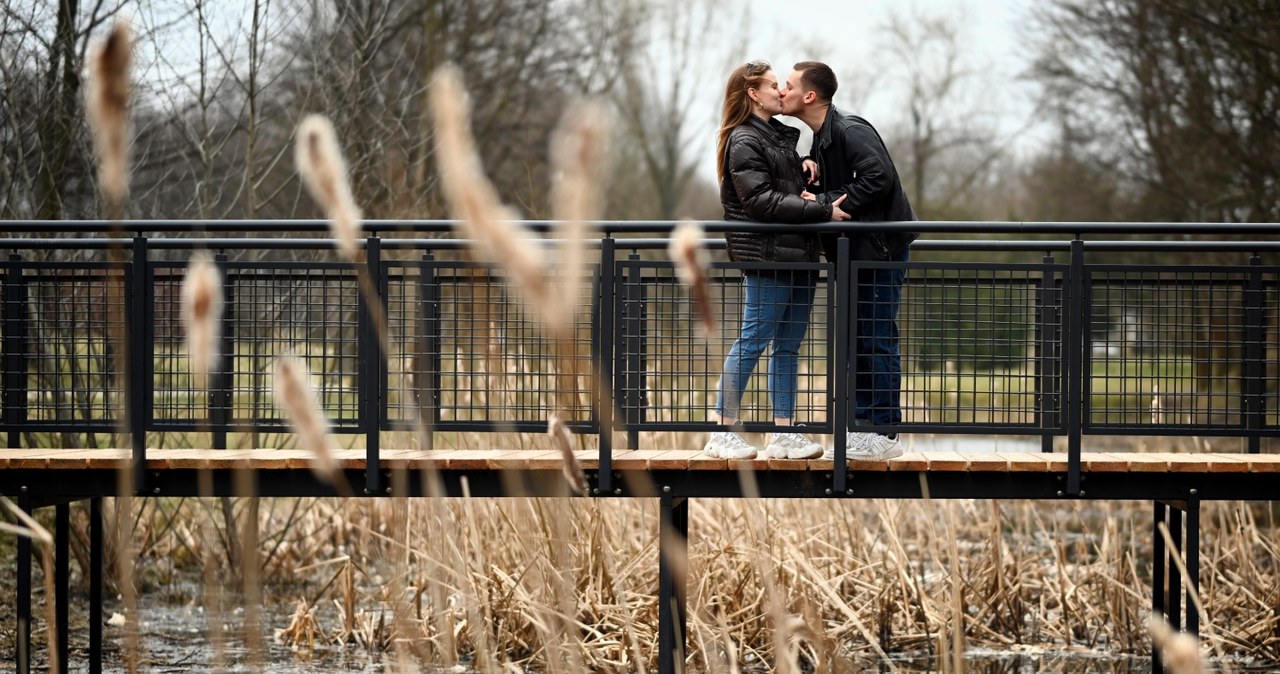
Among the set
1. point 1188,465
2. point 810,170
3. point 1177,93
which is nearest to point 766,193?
point 810,170

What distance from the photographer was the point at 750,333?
5.60 meters

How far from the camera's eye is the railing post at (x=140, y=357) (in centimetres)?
560

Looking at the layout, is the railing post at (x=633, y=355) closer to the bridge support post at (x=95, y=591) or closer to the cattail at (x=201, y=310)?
the bridge support post at (x=95, y=591)

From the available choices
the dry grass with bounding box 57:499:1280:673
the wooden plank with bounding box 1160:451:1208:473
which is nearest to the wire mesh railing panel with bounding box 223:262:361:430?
the dry grass with bounding box 57:499:1280:673

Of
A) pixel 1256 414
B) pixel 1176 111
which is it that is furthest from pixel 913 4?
pixel 1256 414

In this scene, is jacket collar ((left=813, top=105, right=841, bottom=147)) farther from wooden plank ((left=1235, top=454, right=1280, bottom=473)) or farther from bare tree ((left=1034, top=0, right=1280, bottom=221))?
bare tree ((left=1034, top=0, right=1280, bottom=221))

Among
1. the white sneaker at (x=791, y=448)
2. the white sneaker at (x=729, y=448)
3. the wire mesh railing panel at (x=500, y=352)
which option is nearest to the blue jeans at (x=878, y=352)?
the white sneaker at (x=791, y=448)

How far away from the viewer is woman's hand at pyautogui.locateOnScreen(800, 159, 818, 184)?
228 inches

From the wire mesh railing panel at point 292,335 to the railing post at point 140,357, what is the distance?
12.8 inches

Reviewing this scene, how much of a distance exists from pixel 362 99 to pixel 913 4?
20758mm

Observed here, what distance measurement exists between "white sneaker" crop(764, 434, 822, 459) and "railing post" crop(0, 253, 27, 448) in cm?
304

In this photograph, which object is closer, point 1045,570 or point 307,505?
point 1045,570

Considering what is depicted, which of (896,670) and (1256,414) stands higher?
(1256,414)

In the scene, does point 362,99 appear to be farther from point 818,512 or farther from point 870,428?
point 870,428
